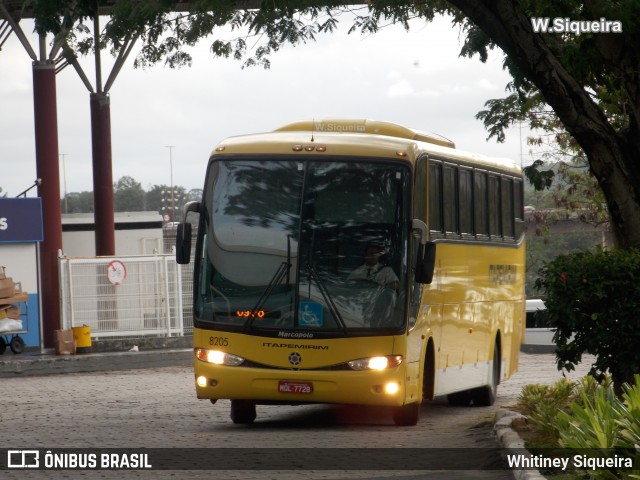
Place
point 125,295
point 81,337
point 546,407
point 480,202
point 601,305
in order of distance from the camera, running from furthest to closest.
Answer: point 125,295 < point 81,337 < point 480,202 < point 601,305 < point 546,407

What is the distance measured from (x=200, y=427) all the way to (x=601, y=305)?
4.96 metres

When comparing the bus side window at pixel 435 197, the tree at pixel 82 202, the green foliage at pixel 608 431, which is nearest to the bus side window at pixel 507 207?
the bus side window at pixel 435 197

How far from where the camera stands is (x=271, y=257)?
15.8 m

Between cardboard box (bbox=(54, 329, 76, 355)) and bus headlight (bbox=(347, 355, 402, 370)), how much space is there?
16391 millimetres

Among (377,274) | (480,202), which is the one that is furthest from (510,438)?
(480,202)

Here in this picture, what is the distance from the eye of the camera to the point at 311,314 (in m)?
15.7

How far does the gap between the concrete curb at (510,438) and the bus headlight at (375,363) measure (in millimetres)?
1254

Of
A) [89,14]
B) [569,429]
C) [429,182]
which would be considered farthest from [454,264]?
[569,429]

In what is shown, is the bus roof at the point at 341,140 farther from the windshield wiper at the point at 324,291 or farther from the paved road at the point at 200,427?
the paved road at the point at 200,427

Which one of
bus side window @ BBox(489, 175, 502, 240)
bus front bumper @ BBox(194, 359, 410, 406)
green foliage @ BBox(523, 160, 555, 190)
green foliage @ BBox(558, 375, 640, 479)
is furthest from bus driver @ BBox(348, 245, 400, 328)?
green foliage @ BBox(523, 160, 555, 190)

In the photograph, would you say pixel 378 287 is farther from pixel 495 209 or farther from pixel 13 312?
pixel 13 312

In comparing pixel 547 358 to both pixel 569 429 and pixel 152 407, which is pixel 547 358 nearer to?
pixel 152 407

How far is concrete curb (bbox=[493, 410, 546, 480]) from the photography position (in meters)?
10.2

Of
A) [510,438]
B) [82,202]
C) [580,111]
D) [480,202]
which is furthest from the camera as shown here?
[82,202]
